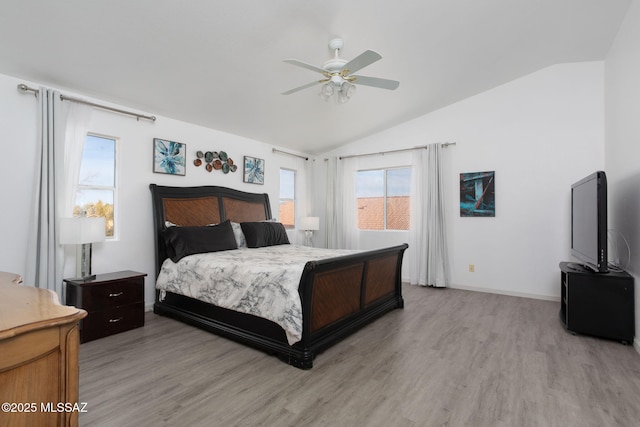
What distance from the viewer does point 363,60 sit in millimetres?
2463

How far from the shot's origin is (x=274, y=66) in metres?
3.40

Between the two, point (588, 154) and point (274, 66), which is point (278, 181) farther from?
point (588, 154)

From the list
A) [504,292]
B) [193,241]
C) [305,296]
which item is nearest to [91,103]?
[193,241]

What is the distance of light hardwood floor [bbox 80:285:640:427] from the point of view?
6.13 ft

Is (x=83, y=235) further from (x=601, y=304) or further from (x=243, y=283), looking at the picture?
(x=601, y=304)

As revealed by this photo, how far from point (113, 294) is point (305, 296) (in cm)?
197

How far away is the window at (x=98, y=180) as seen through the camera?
346 centimetres

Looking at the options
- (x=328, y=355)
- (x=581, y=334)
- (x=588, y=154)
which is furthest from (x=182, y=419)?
(x=588, y=154)

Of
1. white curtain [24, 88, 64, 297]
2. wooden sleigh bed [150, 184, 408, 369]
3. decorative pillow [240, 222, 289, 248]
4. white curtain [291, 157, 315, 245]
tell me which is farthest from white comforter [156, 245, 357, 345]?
white curtain [291, 157, 315, 245]

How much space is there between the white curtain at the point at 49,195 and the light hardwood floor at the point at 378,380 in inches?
31.2

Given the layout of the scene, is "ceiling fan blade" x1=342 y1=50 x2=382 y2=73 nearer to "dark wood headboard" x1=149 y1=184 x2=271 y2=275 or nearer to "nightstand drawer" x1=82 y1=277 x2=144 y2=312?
"dark wood headboard" x1=149 y1=184 x2=271 y2=275

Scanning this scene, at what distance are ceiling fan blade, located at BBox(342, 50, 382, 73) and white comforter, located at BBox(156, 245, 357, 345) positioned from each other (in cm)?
168

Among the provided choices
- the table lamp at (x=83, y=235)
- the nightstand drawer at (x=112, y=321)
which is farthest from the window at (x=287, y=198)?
the table lamp at (x=83, y=235)

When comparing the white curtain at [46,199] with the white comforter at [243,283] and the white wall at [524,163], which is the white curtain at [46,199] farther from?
the white wall at [524,163]
